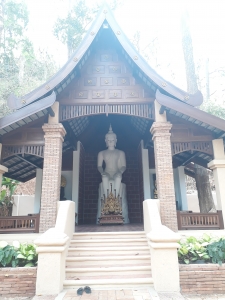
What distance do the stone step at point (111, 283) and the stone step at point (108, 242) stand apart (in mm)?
1129

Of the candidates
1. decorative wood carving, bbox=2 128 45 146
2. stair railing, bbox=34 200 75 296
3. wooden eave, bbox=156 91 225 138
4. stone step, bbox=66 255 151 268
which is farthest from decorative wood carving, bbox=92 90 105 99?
stone step, bbox=66 255 151 268

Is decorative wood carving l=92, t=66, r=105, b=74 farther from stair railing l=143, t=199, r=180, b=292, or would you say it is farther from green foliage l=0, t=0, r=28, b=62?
green foliage l=0, t=0, r=28, b=62

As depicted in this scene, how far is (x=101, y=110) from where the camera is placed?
22.0ft

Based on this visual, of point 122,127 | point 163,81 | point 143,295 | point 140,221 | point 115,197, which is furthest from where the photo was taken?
point 122,127

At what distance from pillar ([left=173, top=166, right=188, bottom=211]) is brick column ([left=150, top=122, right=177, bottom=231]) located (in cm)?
394

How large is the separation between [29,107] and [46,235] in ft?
9.74

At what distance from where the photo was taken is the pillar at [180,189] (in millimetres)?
9687

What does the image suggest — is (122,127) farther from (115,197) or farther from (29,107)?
(29,107)

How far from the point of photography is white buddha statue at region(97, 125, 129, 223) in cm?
853

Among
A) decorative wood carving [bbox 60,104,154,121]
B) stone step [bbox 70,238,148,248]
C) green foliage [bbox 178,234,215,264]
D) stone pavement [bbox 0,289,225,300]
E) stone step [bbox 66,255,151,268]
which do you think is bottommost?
stone pavement [bbox 0,289,225,300]

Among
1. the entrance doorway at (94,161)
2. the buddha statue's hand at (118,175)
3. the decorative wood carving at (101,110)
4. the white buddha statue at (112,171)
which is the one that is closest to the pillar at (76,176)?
the entrance doorway at (94,161)

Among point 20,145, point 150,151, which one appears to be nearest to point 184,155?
point 150,151

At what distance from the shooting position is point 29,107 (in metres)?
5.87

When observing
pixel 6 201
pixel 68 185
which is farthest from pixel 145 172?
pixel 6 201
